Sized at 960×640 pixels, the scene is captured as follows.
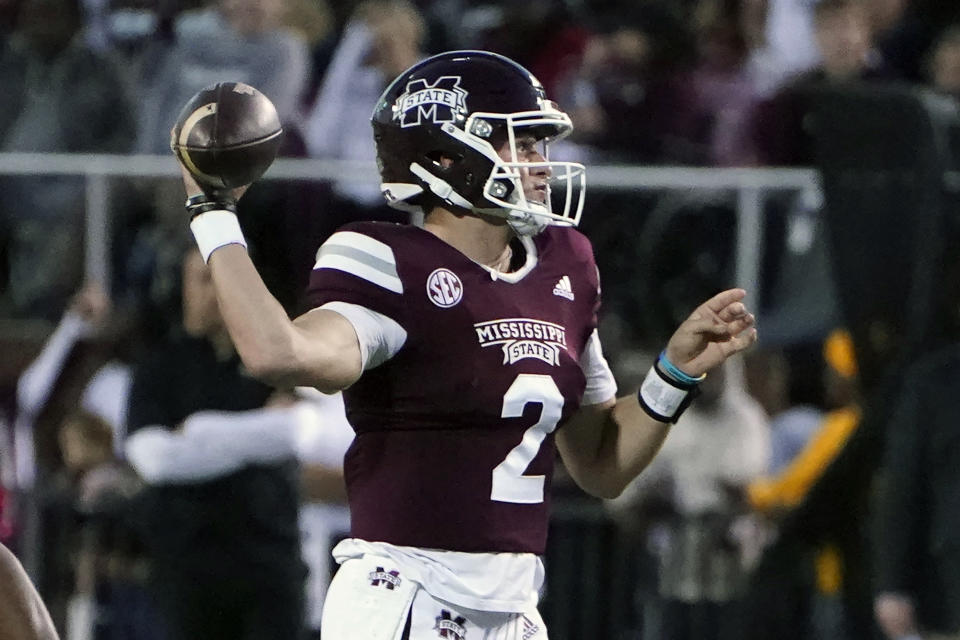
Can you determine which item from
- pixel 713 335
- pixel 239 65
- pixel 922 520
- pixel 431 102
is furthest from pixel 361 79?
pixel 713 335

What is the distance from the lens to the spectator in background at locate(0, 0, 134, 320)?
22.7 ft

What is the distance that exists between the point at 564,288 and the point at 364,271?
462 millimetres

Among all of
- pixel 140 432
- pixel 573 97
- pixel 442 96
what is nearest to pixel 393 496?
pixel 442 96

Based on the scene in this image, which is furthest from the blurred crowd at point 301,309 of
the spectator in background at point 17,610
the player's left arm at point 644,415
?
the spectator in background at point 17,610

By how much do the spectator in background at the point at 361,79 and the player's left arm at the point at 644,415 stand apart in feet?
12.3

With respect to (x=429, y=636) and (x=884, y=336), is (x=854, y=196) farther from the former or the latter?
(x=429, y=636)

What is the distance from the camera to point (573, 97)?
7.98 metres

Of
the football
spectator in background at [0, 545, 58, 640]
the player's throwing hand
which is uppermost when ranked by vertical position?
the football

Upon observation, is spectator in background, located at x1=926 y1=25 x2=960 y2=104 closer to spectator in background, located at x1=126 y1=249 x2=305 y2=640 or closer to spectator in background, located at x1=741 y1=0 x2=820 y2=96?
spectator in background, located at x1=741 y1=0 x2=820 y2=96

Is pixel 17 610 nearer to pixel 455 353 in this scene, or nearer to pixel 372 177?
pixel 455 353

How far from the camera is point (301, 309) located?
21.8ft

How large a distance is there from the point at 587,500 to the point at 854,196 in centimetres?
141

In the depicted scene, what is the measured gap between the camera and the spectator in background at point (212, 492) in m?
5.93

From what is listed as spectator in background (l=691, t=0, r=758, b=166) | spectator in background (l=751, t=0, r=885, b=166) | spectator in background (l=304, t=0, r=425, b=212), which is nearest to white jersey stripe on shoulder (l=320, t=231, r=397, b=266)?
spectator in background (l=304, t=0, r=425, b=212)
